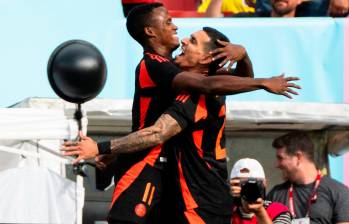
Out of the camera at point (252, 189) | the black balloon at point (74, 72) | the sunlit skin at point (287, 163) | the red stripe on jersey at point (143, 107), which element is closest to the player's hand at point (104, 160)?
the red stripe on jersey at point (143, 107)

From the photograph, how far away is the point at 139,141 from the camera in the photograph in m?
7.25

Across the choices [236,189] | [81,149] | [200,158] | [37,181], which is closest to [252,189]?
[236,189]

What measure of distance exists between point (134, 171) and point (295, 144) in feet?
6.30

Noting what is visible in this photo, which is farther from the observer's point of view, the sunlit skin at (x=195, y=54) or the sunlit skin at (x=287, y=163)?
the sunlit skin at (x=287, y=163)

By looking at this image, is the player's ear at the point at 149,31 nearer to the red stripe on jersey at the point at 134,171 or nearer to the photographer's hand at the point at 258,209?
the red stripe on jersey at the point at 134,171

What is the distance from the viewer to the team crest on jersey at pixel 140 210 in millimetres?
7348

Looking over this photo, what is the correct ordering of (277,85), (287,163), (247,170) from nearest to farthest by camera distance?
(277,85), (247,170), (287,163)

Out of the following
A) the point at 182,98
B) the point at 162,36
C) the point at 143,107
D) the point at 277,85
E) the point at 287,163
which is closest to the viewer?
the point at 277,85

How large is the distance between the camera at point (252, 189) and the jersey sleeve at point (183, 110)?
521 millimetres

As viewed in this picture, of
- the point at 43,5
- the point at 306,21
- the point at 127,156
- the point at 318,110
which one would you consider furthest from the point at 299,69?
the point at 127,156

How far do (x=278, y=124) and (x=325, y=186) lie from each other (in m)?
0.51

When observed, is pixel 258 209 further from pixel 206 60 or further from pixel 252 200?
pixel 206 60

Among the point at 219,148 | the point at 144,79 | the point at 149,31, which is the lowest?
the point at 219,148

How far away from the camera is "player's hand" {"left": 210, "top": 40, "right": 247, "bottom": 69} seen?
7410 millimetres
